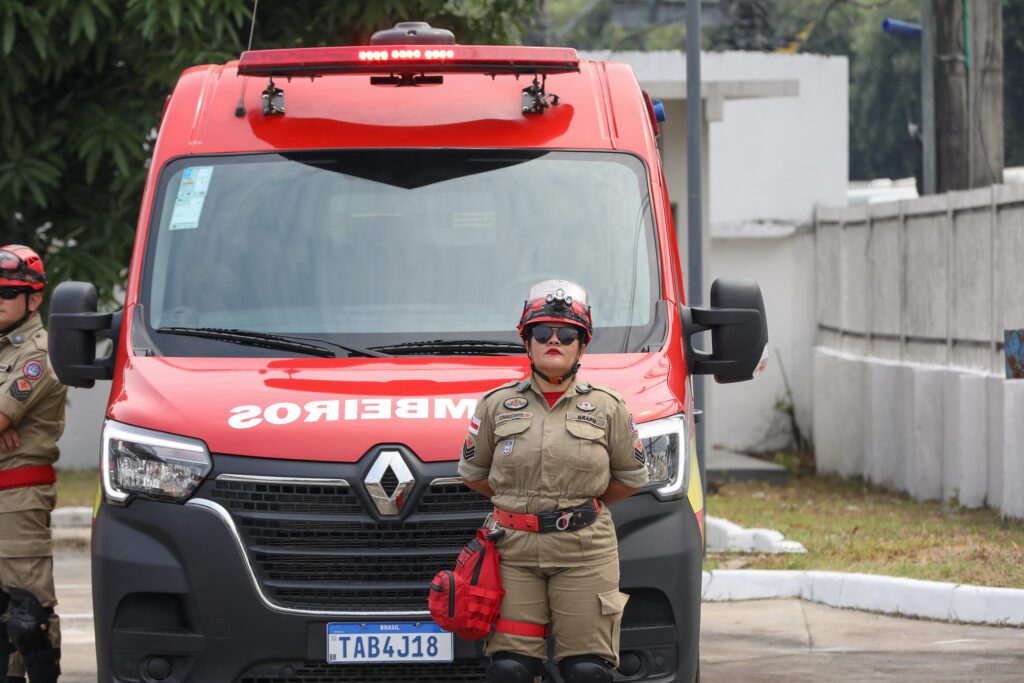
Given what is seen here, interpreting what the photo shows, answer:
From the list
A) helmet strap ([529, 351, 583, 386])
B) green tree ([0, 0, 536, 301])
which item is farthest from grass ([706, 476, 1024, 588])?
helmet strap ([529, 351, 583, 386])

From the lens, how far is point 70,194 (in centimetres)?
1298

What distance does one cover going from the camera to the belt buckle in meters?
5.06

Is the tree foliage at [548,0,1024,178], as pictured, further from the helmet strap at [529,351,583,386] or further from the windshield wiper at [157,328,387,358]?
the helmet strap at [529,351,583,386]

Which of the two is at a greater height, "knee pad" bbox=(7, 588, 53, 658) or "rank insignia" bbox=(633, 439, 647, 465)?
"rank insignia" bbox=(633, 439, 647, 465)

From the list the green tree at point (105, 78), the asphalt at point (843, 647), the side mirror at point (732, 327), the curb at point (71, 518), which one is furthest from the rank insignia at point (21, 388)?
the curb at point (71, 518)

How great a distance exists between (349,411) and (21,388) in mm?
1866

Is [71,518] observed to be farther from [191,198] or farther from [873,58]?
[873,58]

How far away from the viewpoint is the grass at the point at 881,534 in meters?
9.92

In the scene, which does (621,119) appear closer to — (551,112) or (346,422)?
(551,112)

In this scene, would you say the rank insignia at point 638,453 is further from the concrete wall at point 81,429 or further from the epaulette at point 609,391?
the concrete wall at point 81,429

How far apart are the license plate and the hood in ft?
1.73

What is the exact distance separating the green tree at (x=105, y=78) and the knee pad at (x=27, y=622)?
5.36 m

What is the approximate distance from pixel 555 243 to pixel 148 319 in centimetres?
146

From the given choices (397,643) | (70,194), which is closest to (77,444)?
(70,194)
